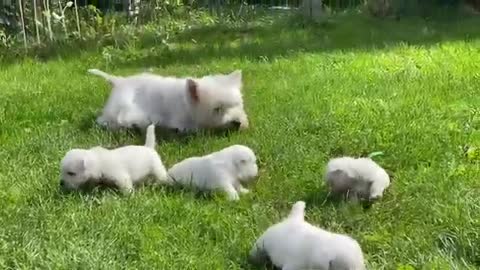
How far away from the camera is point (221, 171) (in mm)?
4184

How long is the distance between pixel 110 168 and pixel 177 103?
1.19 m

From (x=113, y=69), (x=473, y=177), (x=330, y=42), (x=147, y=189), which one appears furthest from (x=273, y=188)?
(x=330, y=42)

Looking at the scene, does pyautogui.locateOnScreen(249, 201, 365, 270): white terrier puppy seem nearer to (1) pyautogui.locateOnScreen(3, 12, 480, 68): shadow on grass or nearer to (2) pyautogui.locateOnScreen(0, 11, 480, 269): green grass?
(2) pyautogui.locateOnScreen(0, 11, 480, 269): green grass

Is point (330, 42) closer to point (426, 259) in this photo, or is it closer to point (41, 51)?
point (41, 51)

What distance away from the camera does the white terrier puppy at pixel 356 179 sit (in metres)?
4.09

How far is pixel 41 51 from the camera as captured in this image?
26.8ft

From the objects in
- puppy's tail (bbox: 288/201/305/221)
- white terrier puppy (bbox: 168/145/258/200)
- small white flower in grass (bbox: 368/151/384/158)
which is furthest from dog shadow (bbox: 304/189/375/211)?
small white flower in grass (bbox: 368/151/384/158)

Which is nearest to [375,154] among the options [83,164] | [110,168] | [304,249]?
[110,168]

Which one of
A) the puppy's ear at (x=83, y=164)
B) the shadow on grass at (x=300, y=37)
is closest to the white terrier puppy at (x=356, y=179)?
the puppy's ear at (x=83, y=164)

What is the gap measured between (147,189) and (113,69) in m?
3.33

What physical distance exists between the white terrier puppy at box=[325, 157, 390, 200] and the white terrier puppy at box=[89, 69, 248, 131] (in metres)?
1.17

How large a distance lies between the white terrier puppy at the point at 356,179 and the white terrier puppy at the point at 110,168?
2.53 feet

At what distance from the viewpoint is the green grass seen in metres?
3.53

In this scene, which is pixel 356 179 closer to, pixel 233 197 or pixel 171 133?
pixel 233 197
